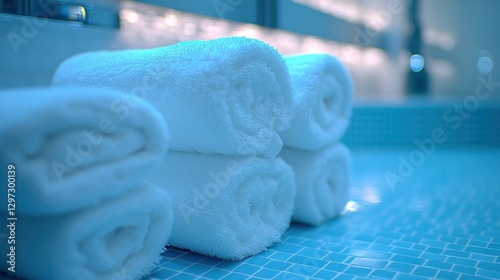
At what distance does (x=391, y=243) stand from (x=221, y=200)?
0.44m

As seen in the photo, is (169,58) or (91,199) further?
(169,58)

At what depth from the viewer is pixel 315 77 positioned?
104 centimetres

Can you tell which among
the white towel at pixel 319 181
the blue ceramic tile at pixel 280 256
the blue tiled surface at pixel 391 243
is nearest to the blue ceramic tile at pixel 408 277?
the blue tiled surface at pixel 391 243

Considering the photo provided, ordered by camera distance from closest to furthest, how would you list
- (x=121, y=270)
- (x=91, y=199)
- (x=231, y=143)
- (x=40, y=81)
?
(x=91, y=199)
(x=121, y=270)
(x=231, y=143)
(x=40, y=81)

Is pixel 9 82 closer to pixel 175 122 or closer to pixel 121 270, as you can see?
pixel 175 122

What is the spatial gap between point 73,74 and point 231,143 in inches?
18.7

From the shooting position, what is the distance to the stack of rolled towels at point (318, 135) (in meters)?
1.03

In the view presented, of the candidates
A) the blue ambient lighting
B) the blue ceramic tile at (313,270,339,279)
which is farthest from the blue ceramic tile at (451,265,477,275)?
the blue ambient lighting

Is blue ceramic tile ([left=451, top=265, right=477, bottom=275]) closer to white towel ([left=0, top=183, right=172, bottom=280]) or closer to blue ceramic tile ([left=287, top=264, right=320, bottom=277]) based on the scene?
blue ceramic tile ([left=287, top=264, right=320, bottom=277])

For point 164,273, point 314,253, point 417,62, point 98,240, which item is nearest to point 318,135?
point 314,253

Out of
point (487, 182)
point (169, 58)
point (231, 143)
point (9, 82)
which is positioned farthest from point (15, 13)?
point (487, 182)

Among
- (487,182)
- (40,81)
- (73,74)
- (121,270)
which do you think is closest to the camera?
(121,270)

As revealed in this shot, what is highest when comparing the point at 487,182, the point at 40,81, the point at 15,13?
the point at 15,13

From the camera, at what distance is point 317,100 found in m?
1.06
